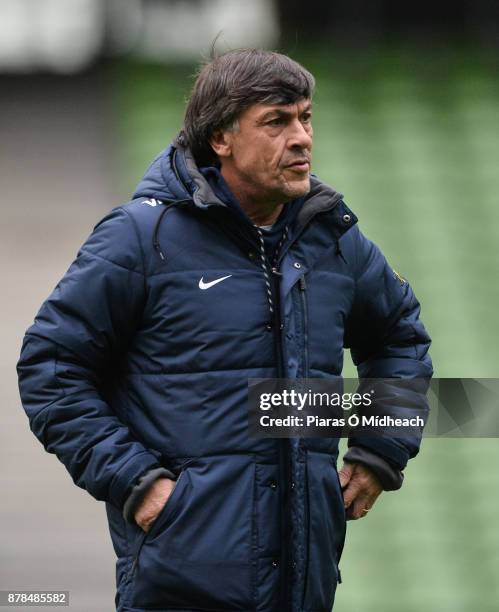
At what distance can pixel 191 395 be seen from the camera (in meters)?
2.99

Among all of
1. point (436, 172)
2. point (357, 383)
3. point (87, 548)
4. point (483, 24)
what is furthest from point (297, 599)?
point (483, 24)

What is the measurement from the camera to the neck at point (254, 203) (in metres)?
3.18

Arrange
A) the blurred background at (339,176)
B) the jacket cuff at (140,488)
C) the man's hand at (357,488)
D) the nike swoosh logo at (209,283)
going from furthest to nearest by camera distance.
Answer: the blurred background at (339,176) < the man's hand at (357,488) < the nike swoosh logo at (209,283) < the jacket cuff at (140,488)

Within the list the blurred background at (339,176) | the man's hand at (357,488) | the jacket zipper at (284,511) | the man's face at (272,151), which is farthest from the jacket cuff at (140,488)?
the blurred background at (339,176)

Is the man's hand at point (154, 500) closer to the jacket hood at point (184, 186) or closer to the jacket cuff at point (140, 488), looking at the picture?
the jacket cuff at point (140, 488)

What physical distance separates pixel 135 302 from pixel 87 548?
274 cm

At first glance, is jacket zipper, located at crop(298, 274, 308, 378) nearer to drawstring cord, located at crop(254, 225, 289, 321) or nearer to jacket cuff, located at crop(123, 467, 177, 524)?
drawstring cord, located at crop(254, 225, 289, 321)

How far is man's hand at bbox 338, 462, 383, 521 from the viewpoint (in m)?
3.33

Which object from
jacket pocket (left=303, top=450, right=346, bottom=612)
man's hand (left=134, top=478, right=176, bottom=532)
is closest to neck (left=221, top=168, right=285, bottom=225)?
jacket pocket (left=303, top=450, right=346, bottom=612)

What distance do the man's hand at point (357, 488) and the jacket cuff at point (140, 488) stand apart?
0.57 metres

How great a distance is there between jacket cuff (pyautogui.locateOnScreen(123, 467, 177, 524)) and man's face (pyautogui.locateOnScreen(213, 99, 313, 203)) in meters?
0.69

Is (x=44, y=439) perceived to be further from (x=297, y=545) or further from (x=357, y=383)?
(x=357, y=383)

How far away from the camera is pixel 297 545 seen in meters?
2.97

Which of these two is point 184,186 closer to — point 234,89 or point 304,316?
point 234,89
